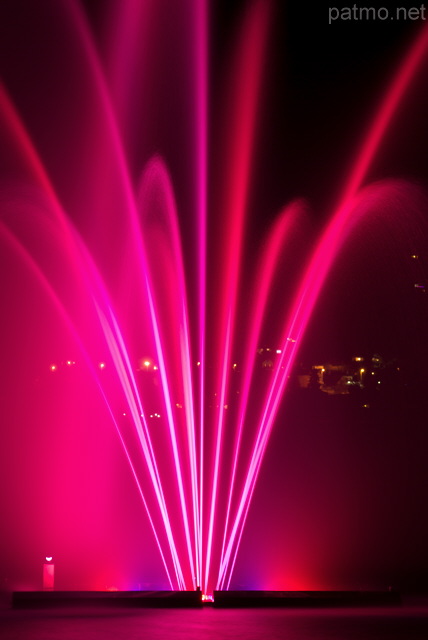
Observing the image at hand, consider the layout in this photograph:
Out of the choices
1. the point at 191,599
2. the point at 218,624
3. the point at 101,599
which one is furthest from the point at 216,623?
the point at 101,599

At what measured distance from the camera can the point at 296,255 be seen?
2075 centimetres

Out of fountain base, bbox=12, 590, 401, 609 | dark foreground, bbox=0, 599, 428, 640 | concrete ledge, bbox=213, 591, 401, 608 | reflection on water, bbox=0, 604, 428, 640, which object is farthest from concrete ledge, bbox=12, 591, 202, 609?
concrete ledge, bbox=213, 591, 401, 608

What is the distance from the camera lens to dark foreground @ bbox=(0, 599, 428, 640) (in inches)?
398

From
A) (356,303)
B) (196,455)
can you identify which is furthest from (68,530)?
(356,303)

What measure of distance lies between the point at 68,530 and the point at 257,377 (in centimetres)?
991

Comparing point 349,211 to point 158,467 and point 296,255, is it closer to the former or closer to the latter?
point 296,255

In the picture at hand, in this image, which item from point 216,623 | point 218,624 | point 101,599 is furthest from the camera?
point 101,599

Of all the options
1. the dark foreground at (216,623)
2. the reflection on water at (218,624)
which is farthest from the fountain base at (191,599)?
the reflection on water at (218,624)

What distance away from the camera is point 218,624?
11117mm

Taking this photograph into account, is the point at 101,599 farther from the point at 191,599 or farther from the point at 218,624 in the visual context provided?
the point at 218,624

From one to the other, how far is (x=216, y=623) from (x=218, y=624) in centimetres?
11

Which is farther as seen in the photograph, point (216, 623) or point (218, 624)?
point (216, 623)

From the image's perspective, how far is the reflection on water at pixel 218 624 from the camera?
10.1 meters

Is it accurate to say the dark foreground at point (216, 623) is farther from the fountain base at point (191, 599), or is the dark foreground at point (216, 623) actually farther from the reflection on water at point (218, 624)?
the fountain base at point (191, 599)
